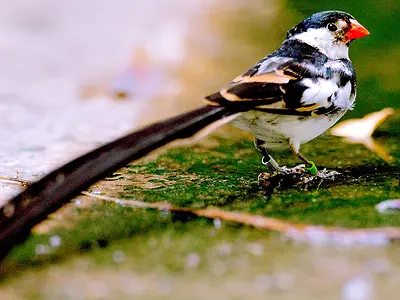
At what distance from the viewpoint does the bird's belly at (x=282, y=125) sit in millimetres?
2666

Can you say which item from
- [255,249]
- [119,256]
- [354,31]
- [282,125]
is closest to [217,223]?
[255,249]

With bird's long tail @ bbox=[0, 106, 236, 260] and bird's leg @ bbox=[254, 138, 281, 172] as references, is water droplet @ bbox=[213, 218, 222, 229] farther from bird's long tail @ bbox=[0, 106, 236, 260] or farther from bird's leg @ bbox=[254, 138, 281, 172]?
bird's leg @ bbox=[254, 138, 281, 172]

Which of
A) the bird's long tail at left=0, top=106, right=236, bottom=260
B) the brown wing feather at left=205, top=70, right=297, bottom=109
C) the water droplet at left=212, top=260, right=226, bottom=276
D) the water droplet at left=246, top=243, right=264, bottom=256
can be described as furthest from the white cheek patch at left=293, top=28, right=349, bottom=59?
the water droplet at left=212, top=260, right=226, bottom=276

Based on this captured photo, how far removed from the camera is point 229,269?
1823 mm

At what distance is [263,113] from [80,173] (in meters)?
0.84

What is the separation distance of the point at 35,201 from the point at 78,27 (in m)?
5.80

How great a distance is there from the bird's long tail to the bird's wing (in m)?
0.10

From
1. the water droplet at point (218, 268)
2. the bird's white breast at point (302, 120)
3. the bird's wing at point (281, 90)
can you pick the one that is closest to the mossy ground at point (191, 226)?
the water droplet at point (218, 268)

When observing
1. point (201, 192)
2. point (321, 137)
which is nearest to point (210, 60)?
point (321, 137)

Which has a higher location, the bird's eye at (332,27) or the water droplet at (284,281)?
the bird's eye at (332,27)

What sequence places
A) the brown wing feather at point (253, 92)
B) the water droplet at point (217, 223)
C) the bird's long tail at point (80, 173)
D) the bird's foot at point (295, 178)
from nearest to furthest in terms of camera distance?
the bird's long tail at point (80, 173)
the water droplet at point (217, 223)
the brown wing feather at point (253, 92)
the bird's foot at point (295, 178)

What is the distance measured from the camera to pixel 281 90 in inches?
102

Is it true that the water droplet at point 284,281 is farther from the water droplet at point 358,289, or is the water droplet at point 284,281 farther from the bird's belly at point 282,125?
the bird's belly at point 282,125

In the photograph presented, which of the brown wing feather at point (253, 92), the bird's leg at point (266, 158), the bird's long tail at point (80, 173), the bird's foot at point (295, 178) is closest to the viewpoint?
the bird's long tail at point (80, 173)
